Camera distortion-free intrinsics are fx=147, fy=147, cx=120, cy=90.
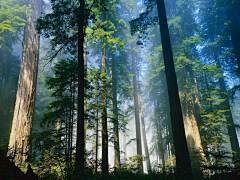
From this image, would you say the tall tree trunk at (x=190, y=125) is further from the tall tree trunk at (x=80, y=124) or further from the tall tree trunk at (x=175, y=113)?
the tall tree trunk at (x=80, y=124)

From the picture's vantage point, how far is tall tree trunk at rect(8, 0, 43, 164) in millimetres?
6520

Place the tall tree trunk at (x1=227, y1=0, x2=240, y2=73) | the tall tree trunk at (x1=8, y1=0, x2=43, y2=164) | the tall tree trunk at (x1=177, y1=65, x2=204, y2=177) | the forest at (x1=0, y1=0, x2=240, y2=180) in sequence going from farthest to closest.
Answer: the tall tree trunk at (x1=227, y1=0, x2=240, y2=73) < the tall tree trunk at (x1=177, y1=65, x2=204, y2=177) < the tall tree trunk at (x1=8, y1=0, x2=43, y2=164) < the forest at (x1=0, y1=0, x2=240, y2=180)

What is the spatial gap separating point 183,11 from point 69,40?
14.1m

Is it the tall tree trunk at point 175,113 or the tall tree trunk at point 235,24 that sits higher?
the tall tree trunk at point 235,24

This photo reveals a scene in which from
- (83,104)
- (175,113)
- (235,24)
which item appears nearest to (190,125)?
(175,113)

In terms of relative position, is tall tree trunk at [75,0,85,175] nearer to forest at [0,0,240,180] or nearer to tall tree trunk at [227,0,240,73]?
forest at [0,0,240,180]

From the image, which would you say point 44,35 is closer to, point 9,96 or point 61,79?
point 61,79

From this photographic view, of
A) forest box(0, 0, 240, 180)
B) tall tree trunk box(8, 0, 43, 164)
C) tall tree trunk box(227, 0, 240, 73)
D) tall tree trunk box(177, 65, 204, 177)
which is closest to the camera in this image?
forest box(0, 0, 240, 180)

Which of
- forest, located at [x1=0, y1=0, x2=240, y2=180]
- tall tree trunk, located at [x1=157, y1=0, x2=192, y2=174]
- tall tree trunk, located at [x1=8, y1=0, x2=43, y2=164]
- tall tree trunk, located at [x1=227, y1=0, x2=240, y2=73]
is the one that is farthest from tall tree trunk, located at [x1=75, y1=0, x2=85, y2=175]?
tall tree trunk, located at [x1=227, y1=0, x2=240, y2=73]

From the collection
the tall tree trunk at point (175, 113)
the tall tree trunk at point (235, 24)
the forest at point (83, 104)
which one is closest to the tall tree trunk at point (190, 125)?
the forest at point (83, 104)

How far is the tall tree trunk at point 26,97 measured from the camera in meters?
6.52

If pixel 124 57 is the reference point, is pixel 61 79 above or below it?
below

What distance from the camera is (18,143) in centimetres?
649

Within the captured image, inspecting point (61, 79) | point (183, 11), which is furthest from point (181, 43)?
point (61, 79)
